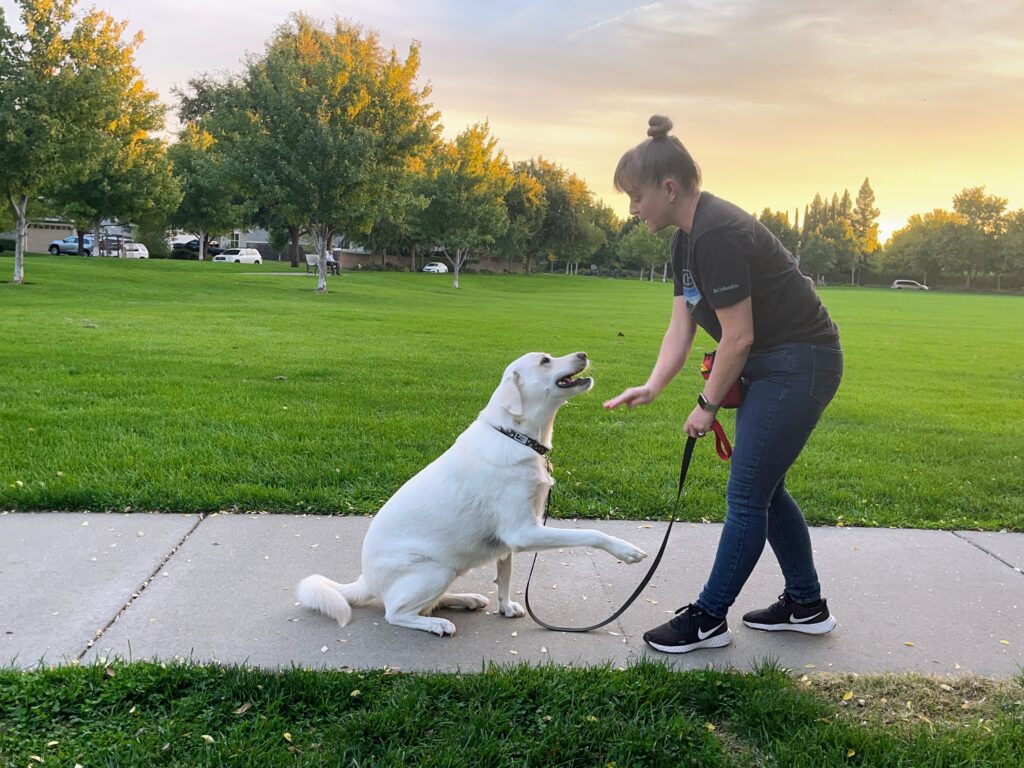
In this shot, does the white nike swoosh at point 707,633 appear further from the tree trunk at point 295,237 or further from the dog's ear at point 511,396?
the tree trunk at point 295,237

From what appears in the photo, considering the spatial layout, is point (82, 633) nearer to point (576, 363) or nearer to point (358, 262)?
point (576, 363)

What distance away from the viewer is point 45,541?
14.1 feet

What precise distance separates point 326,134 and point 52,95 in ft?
28.0

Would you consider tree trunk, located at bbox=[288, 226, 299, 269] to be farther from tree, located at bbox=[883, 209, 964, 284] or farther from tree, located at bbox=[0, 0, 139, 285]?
tree, located at bbox=[883, 209, 964, 284]

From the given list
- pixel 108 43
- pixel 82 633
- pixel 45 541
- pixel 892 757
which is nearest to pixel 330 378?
pixel 45 541

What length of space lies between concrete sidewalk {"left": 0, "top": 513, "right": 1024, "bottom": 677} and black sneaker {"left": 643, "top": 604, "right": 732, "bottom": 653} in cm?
5

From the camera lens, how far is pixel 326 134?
27.0m

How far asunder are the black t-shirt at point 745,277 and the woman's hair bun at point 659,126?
12.5 inches

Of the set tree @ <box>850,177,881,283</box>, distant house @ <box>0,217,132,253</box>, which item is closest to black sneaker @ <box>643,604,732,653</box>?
distant house @ <box>0,217,132,253</box>

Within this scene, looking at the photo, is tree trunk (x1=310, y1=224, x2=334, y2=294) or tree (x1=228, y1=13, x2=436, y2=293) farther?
tree trunk (x1=310, y1=224, x2=334, y2=294)

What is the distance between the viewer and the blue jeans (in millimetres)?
3213

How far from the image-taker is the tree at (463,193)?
41531 millimetres

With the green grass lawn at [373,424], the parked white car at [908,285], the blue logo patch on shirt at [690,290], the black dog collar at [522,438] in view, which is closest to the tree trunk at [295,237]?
the green grass lawn at [373,424]

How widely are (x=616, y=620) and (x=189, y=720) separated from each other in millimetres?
1954
